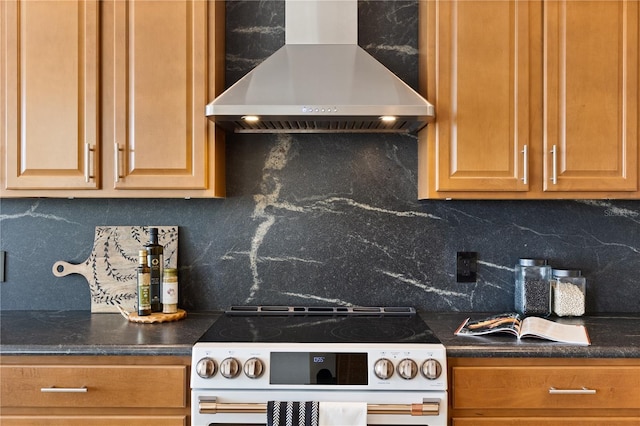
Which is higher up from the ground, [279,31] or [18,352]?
[279,31]

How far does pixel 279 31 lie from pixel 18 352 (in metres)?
1.65

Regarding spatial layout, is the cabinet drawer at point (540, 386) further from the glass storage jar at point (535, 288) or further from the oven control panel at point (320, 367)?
the glass storage jar at point (535, 288)

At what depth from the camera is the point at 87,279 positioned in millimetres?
2189

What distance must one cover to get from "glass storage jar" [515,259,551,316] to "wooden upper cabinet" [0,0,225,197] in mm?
1403

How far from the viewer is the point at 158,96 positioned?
74.7 inches

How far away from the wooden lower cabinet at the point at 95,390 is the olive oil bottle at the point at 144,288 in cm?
39

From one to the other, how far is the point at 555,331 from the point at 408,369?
0.59m

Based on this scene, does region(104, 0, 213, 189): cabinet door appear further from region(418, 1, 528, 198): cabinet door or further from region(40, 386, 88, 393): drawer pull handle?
region(418, 1, 528, 198): cabinet door

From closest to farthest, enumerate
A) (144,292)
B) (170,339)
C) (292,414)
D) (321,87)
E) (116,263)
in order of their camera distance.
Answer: (292,414)
(170,339)
(321,87)
(144,292)
(116,263)

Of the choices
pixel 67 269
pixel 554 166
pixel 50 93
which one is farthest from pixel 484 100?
pixel 67 269

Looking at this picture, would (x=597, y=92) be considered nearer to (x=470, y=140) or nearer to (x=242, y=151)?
(x=470, y=140)

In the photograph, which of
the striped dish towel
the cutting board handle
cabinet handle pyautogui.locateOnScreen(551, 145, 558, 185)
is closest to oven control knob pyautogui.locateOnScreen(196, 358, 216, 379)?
the striped dish towel

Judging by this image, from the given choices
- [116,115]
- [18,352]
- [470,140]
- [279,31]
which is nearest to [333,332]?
[470,140]

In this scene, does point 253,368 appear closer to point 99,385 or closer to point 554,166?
point 99,385
